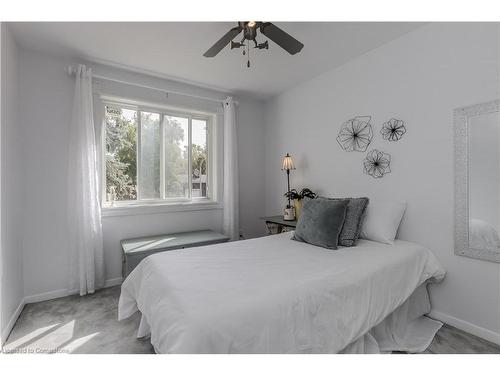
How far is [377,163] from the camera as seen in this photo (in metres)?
2.58

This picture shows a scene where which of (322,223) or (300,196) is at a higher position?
(300,196)

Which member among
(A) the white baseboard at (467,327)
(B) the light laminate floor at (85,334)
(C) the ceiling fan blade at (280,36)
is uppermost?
(C) the ceiling fan blade at (280,36)

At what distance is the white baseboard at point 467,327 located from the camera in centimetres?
186

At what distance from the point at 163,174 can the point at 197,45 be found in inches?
66.0

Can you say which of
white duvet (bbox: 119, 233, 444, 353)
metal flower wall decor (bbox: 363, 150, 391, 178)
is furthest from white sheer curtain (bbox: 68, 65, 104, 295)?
metal flower wall decor (bbox: 363, 150, 391, 178)

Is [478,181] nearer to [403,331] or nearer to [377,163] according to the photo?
[377,163]

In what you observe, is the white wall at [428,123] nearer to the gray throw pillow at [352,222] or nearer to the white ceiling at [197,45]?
the white ceiling at [197,45]

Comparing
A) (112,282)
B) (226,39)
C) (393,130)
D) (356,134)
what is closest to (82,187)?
(112,282)

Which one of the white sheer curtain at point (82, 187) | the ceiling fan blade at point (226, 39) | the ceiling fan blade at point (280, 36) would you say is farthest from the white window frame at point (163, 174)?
the ceiling fan blade at point (280, 36)

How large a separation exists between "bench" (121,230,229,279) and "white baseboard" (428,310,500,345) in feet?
7.28

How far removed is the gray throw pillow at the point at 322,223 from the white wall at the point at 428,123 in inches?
25.5

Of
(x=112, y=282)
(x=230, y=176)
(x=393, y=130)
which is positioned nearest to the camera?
(x=393, y=130)

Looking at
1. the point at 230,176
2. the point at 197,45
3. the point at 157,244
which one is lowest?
the point at 157,244
